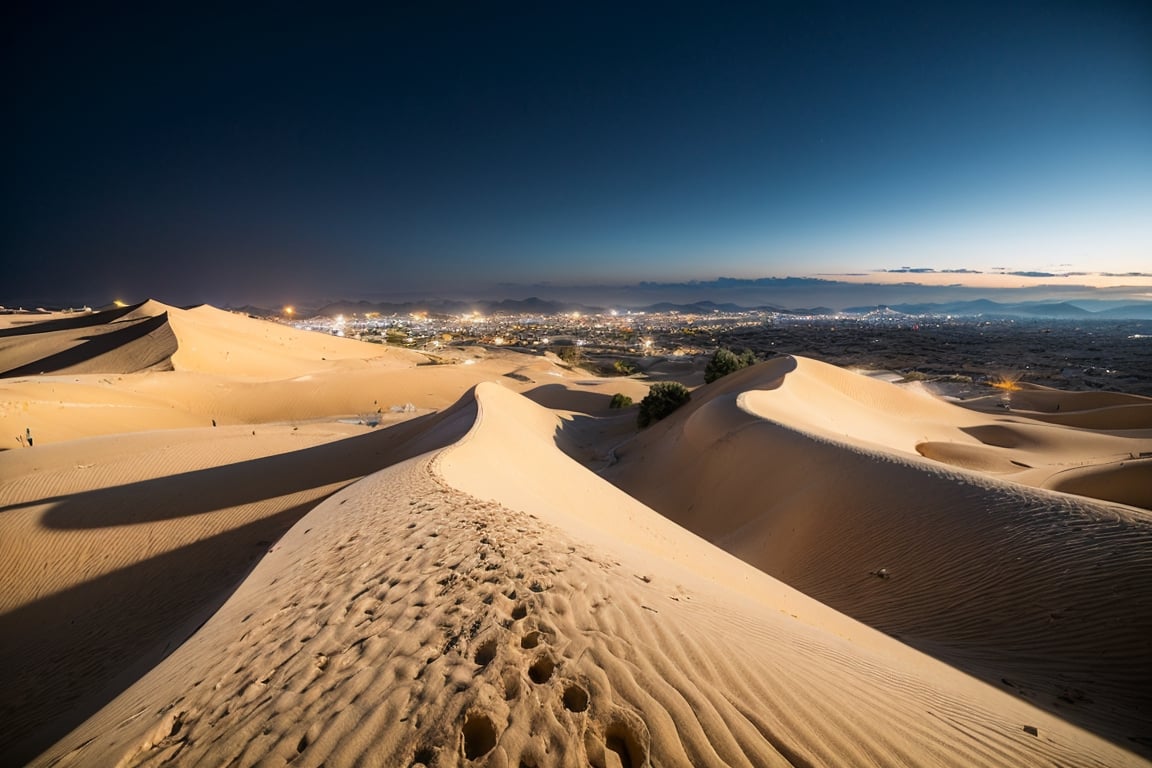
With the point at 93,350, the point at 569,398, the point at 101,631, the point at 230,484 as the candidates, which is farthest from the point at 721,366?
the point at 93,350

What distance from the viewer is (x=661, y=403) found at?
20094mm

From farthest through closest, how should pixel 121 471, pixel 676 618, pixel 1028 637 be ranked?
pixel 121 471
pixel 1028 637
pixel 676 618

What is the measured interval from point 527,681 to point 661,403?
1825cm

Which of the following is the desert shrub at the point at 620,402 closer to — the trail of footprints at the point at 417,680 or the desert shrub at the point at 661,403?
the desert shrub at the point at 661,403

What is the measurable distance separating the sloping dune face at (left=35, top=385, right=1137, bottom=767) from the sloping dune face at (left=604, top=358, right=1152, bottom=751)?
1.30 m

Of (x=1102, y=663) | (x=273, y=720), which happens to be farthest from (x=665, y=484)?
(x=273, y=720)

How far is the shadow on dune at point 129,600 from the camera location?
4.71 meters

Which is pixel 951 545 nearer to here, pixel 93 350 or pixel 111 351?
pixel 111 351

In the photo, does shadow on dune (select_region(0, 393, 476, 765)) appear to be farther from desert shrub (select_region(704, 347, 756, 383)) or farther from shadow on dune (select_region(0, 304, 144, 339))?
shadow on dune (select_region(0, 304, 144, 339))

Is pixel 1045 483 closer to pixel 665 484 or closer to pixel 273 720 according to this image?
pixel 665 484

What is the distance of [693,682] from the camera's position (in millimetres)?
2510

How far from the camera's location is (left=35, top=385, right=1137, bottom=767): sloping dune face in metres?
2.13

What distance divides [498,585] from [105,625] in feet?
23.6

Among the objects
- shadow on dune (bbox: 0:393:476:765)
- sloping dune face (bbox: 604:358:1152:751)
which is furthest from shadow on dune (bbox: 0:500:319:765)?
sloping dune face (bbox: 604:358:1152:751)
